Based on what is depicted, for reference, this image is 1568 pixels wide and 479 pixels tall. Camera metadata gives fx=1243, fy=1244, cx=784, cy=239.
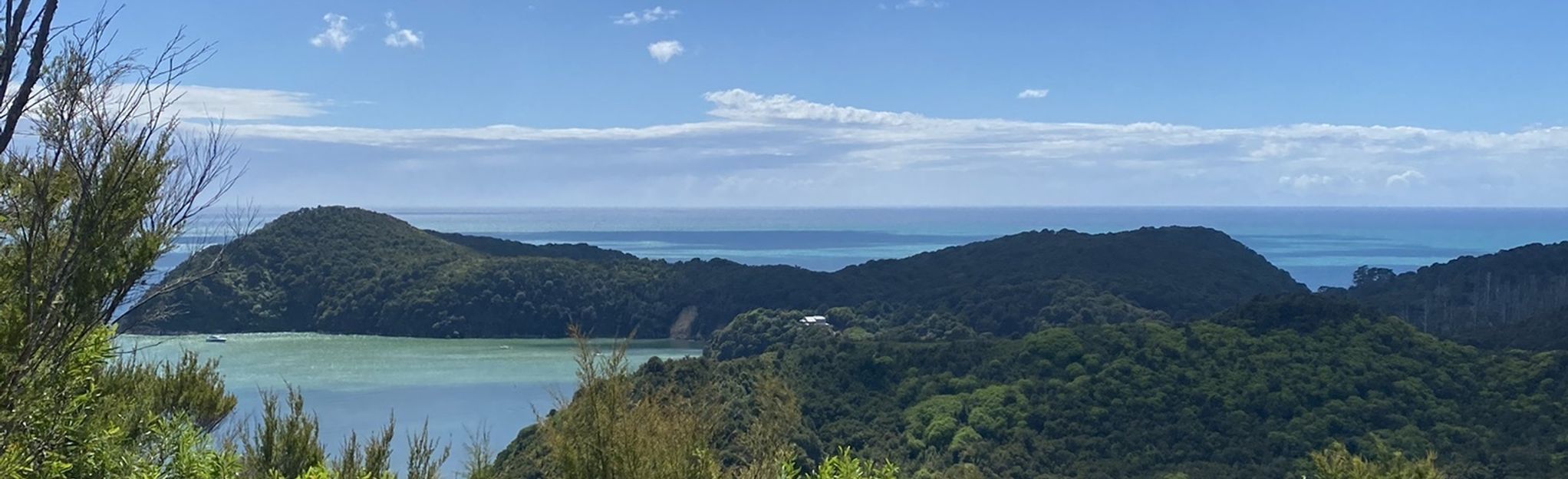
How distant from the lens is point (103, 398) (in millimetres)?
4641

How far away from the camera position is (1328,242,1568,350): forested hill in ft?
131

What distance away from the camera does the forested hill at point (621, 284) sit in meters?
50.6

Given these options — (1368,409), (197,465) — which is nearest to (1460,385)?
(1368,409)

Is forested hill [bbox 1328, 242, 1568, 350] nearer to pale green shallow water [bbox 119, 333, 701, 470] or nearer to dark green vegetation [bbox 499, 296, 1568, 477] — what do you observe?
dark green vegetation [bbox 499, 296, 1568, 477]

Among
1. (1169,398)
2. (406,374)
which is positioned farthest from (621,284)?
(1169,398)

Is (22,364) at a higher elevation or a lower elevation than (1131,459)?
higher

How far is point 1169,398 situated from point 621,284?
3530 cm

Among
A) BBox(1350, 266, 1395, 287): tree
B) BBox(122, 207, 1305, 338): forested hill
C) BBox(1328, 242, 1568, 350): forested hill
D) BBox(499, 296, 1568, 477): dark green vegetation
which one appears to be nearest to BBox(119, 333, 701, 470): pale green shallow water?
BBox(122, 207, 1305, 338): forested hill

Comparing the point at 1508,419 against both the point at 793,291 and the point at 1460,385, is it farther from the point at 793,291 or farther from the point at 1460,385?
the point at 793,291

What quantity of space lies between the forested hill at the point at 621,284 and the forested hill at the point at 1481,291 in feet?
22.4

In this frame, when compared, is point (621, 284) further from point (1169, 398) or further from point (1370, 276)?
point (1169, 398)

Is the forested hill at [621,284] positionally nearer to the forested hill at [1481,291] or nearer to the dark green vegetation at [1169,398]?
the forested hill at [1481,291]

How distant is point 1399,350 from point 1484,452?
21.5 ft

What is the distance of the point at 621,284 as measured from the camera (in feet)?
180
